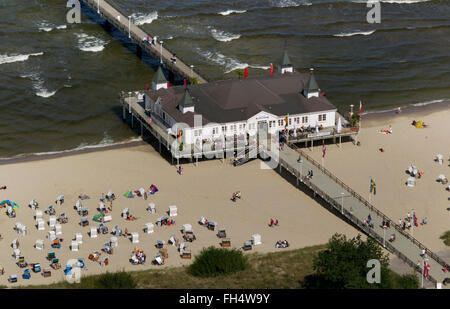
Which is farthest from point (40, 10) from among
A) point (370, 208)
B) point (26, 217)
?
point (370, 208)

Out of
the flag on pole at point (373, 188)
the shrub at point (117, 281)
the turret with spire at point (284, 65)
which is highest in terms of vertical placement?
the turret with spire at point (284, 65)

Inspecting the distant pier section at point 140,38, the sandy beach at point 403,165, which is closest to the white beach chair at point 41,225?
the sandy beach at point 403,165

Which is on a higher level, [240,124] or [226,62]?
[240,124]

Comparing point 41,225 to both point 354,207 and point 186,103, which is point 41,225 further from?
point 354,207

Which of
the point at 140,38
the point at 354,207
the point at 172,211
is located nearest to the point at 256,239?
the point at 172,211

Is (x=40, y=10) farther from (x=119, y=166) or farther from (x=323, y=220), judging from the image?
(x=323, y=220)

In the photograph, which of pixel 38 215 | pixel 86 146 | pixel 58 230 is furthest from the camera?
pixel 86 146

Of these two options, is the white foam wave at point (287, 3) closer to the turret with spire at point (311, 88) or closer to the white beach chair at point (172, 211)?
the turret with spire at point (311, 88)

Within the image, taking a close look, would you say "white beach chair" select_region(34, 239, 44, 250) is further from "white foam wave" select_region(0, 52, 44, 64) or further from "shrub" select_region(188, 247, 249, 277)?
"white foam wave" select_region(0, 52, 44, 64)
